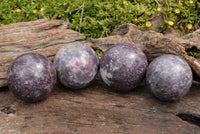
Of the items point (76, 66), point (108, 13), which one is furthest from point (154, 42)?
point (108, 13)

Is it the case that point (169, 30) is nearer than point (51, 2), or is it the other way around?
point (169, 30)

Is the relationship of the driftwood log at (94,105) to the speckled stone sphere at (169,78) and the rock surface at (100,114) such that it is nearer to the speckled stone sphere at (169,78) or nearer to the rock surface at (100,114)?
the rock surface at (100,114)

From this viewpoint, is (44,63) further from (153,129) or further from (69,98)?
(153,129)

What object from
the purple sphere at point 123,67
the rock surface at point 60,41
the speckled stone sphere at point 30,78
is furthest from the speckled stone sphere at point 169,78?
the speckled stone sphere at point 30,78

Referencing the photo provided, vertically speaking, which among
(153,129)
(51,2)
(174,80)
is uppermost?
(51,2)

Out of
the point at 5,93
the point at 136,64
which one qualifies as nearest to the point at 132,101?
the point at 136,64

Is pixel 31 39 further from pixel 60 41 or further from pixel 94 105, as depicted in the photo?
pixel 94 105
